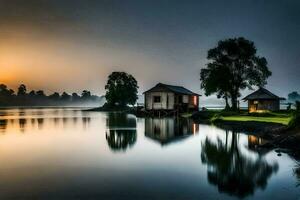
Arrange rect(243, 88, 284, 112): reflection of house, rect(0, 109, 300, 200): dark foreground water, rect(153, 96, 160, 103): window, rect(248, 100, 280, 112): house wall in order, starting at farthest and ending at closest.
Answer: rect(153, 96, 160, 103): window → rect(248, 100, 280, 112): house wall → rect(243, 88, 284, 112): reflection of house → rect(0, 109, 300, 200): dark foreground water

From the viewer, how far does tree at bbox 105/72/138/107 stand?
115812mm

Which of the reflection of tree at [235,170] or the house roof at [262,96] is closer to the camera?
the reflection of tree at [235,170]

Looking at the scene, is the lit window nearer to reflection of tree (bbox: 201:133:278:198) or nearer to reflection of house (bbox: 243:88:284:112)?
reflection of house (bbox: 243:88:284:112)

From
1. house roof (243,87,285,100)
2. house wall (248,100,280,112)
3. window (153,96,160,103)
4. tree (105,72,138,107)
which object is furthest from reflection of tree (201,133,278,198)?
tree (105,72,138,107)

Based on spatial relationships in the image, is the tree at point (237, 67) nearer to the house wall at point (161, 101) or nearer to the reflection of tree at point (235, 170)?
the house wall at point (161, 101)

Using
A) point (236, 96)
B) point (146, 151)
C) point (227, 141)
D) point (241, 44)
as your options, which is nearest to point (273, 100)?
point (236, 96)

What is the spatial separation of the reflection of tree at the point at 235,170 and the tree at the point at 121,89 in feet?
306

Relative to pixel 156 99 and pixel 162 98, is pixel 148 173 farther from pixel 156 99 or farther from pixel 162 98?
pixel 156 99

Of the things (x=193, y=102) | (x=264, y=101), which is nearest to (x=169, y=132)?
(x=264, y=101)

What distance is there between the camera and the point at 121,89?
11550cm

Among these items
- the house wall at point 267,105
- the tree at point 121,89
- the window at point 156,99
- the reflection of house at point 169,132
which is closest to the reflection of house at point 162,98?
the window at point 156,99

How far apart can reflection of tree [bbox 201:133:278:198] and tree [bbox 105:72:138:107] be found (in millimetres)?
93221

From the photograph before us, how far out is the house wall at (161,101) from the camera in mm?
70812

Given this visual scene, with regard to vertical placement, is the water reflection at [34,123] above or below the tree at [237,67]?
below
